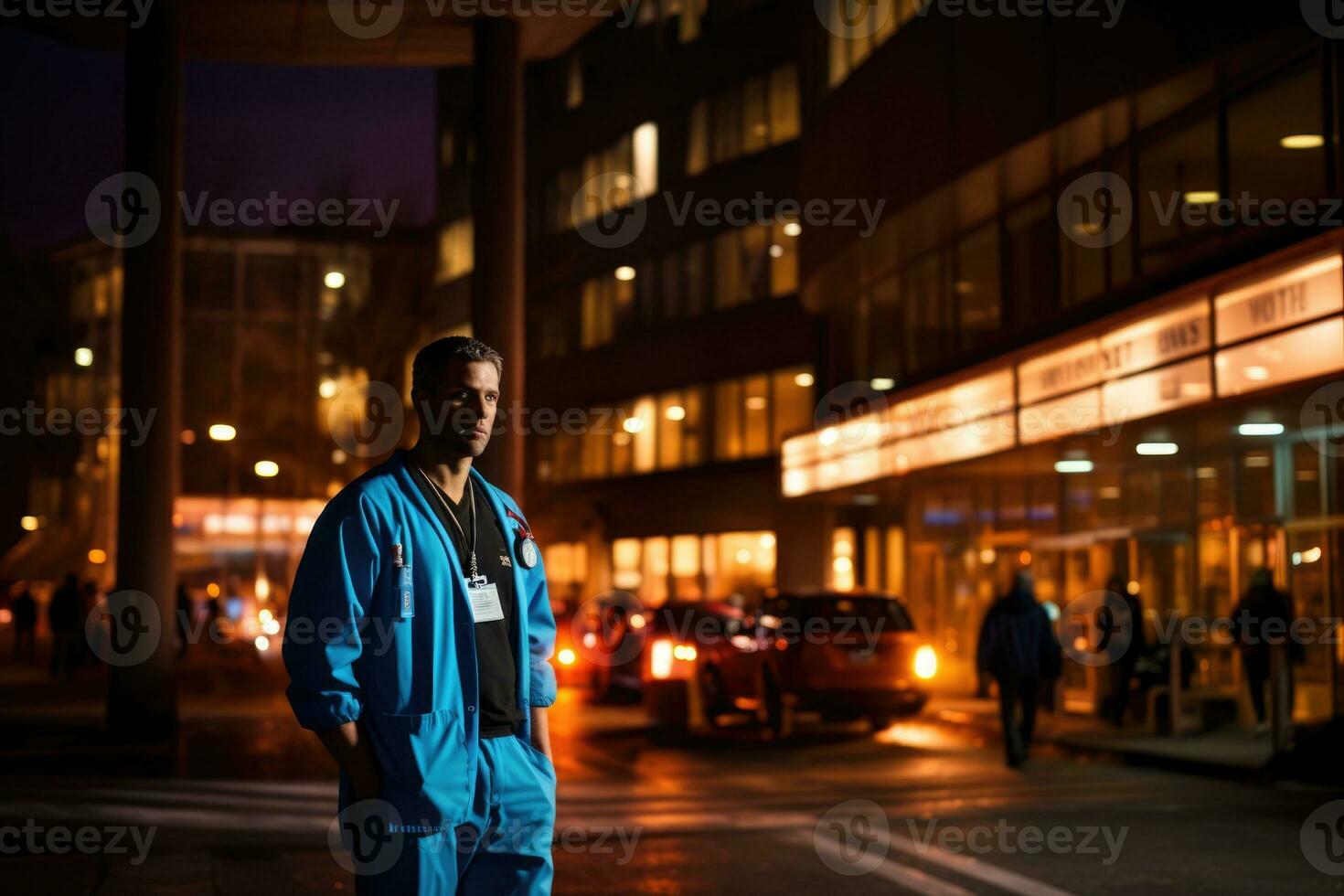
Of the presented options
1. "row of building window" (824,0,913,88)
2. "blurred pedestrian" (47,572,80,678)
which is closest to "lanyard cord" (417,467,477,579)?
"row of building window" (824,0,913,88)

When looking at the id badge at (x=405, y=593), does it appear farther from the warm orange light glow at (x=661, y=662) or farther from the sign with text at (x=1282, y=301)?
the warm orange light glow at (x=661, y=662)

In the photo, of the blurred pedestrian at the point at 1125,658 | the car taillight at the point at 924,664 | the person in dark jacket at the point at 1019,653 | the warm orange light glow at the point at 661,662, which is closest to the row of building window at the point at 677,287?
the blurred pedestrian at the point at 1125,658

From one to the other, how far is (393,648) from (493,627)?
307 millimetres

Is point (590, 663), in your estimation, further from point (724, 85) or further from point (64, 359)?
point (64, 359)

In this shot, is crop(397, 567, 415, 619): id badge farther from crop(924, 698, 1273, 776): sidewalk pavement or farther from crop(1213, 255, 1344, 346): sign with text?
crop(924, 698, 1273, 776): sidewalk pavement

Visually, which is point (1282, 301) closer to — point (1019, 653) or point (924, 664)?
point (1019, 653)

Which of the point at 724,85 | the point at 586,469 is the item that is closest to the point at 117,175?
the point at 724,85

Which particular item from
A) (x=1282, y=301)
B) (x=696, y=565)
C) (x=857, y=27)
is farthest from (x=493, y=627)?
(x=696, y=565)

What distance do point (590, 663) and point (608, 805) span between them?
13.2m

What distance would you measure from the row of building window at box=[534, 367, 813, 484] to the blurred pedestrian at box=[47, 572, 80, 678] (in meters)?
15.1

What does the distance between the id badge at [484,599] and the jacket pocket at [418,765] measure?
0.93 ft

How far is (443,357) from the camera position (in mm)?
4367

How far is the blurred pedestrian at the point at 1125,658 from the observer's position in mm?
20656

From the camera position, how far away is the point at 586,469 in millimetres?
52125
